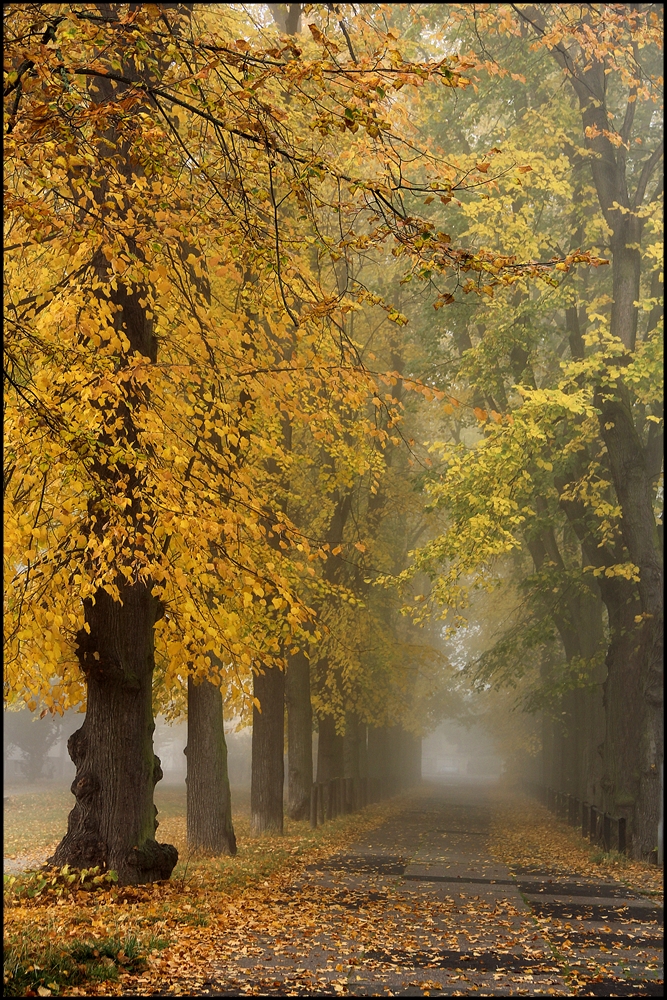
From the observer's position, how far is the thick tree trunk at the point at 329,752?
23.5 m

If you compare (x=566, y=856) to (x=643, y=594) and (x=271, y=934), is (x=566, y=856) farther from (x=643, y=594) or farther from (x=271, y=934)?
(x=271, y=934)

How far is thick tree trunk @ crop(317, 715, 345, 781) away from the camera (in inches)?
925

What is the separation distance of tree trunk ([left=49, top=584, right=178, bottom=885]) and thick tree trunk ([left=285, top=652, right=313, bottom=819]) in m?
10.1

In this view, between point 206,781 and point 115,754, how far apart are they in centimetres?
485

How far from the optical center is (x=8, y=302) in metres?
9.14

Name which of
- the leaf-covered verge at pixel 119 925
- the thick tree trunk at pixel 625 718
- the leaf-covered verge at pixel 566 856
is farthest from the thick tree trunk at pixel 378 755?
the leaf-covered verge at pixel 119 925

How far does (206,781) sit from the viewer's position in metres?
13.5

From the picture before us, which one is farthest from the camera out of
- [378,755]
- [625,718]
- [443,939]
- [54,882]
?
[378,755]

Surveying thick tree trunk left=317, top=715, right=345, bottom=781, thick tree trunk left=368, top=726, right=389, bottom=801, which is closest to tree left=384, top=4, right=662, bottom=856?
thick tree trunk left=317, top=715, right=345, bottom=781

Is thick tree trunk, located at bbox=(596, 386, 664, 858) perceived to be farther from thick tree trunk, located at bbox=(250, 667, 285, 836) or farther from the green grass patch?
the green grass patch

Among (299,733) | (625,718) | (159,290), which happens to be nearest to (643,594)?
(625,718)

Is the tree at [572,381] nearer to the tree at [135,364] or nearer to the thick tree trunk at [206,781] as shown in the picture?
the thick tree trunk at [206,781]

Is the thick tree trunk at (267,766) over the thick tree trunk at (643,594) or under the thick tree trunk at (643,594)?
under

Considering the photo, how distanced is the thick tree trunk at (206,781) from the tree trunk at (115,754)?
4.19 meters
